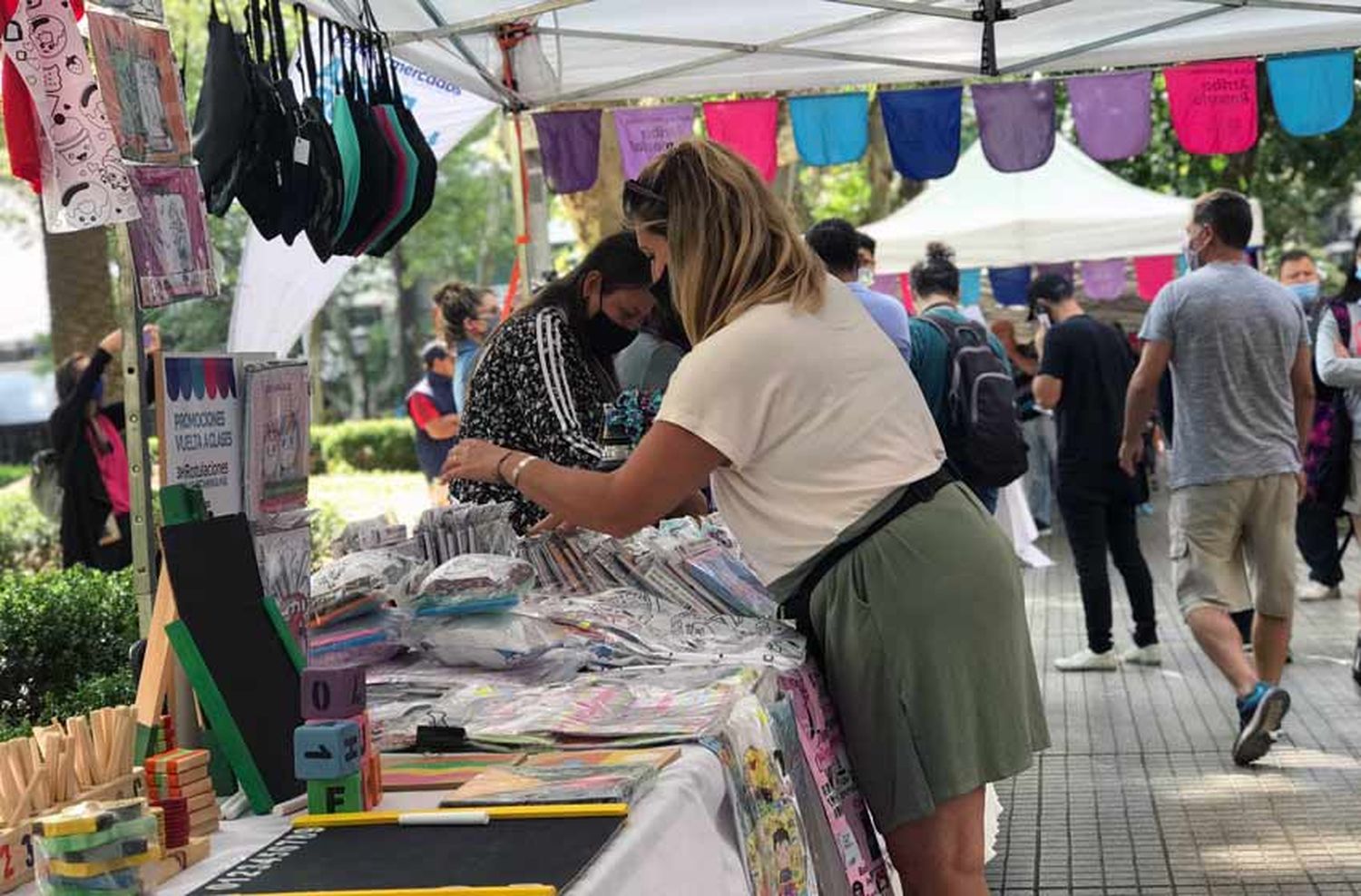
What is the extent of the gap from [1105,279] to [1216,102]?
8921mm

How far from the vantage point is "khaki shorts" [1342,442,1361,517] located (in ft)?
26.3

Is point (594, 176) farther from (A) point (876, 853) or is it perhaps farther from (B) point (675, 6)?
(A) point (876, 853)

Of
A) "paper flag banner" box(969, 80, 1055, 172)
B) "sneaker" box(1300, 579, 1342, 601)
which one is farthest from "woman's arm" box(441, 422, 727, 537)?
"sneaker" box(1300, 579, 1342, 601)

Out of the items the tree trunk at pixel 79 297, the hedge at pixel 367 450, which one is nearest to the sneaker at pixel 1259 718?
the tree trunk at pixel 79 297

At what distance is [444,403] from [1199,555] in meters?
5.52

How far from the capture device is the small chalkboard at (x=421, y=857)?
2086 millimetres

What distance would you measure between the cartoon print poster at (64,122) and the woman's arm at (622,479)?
0.83 metres

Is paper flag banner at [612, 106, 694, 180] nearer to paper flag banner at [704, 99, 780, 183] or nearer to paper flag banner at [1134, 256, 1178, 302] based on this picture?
paper flag banner at [704, 99, 780, 183]

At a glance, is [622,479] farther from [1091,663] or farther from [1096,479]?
[1091,663]

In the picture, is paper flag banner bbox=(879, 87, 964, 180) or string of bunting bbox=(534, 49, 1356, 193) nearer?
string of bunting bbox=(534, 49, 1356, 193)

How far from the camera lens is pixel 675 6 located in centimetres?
695

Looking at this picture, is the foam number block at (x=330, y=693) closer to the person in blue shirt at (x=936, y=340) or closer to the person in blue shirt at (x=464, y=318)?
the person in blue shirt at (x=936, y=340)

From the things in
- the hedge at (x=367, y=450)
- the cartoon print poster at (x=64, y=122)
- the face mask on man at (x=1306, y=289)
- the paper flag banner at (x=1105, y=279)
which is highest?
the cartoon print poster at (x=64, y=122)

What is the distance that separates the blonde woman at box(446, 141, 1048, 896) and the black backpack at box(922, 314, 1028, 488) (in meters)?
3.75
